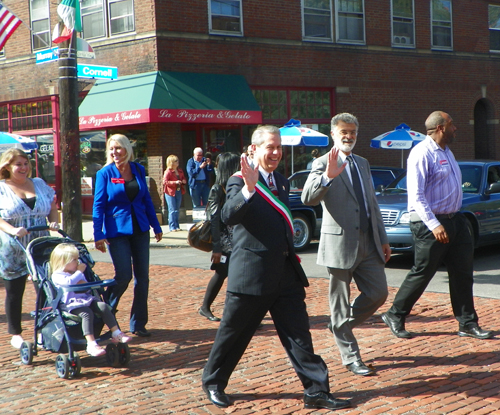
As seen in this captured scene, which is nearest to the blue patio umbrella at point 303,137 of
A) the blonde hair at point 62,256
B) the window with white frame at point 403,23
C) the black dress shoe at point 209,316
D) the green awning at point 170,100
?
the green awning at point 170,100

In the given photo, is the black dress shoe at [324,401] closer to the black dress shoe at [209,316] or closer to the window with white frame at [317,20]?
the black dress shoe at [209,316]

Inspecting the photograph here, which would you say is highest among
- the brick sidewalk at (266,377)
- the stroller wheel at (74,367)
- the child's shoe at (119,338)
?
the child's shoe at (119,338)

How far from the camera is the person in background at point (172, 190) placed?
16.3 m

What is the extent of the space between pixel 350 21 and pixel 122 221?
16.7 metres

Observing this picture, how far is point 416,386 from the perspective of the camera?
495 centimetres

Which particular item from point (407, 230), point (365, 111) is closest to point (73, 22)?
point (407, 230)

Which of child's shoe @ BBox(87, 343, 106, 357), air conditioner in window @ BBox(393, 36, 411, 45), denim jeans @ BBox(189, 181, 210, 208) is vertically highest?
air conditioner in window @ BBox(393, 36, 411, 45)

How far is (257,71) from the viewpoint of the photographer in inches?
769

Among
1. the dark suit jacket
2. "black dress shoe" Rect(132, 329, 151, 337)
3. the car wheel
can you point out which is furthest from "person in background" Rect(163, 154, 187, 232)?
the dark suit jacket

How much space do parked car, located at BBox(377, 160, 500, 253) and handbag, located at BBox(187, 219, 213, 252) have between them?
13.9 feet

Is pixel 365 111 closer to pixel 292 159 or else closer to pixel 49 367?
pixel 292 159

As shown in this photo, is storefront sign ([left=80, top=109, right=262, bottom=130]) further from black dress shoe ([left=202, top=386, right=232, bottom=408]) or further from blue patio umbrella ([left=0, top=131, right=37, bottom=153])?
black dress shoe ([left=202, top=386, right=232, bottom=408])

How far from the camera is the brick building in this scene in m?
18.1

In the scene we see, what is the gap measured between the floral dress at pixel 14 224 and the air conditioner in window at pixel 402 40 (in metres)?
18.2
